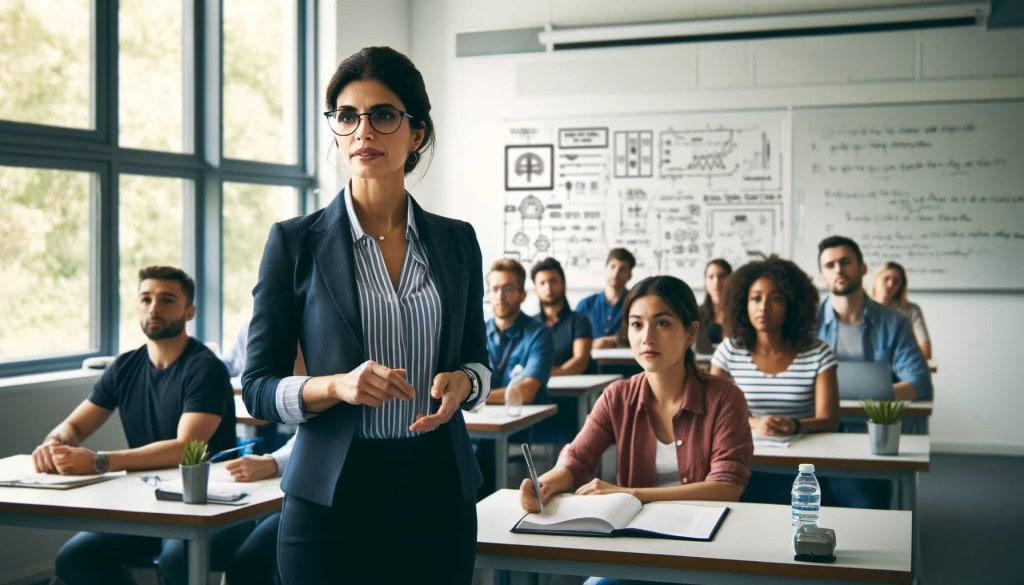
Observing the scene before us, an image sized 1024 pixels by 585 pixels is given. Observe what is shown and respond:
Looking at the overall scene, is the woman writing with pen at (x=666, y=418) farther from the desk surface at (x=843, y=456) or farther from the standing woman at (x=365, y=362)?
the standing woman at (x=365, y=362)

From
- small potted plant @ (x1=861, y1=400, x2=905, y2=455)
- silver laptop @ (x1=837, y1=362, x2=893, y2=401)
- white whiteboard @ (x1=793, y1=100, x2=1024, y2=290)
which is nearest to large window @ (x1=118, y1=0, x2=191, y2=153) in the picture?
silver laptop @ (x1=837, y1=362, x2=893, y2=401)

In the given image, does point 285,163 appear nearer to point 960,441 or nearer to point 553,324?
point 553,324

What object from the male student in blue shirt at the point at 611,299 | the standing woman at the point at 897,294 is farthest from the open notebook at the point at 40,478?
the standing woman at the point at 897,294

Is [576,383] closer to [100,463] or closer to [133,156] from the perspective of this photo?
[133,156]

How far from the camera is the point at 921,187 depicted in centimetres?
729

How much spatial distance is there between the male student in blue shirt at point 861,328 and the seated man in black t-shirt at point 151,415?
2.68m

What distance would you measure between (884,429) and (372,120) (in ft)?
7.72

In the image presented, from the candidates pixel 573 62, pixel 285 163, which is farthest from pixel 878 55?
pixel 285 163

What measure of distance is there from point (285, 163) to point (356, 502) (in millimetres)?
5831

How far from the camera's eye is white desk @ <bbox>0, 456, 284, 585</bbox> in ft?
8.52

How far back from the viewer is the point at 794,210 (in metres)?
7.57

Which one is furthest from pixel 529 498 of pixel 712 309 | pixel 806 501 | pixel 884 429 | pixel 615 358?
pixel 712 309

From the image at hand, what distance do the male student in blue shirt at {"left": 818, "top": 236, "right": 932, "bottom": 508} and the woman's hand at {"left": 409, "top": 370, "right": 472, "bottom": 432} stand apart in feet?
11.1

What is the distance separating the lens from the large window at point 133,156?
4973 millimetres
